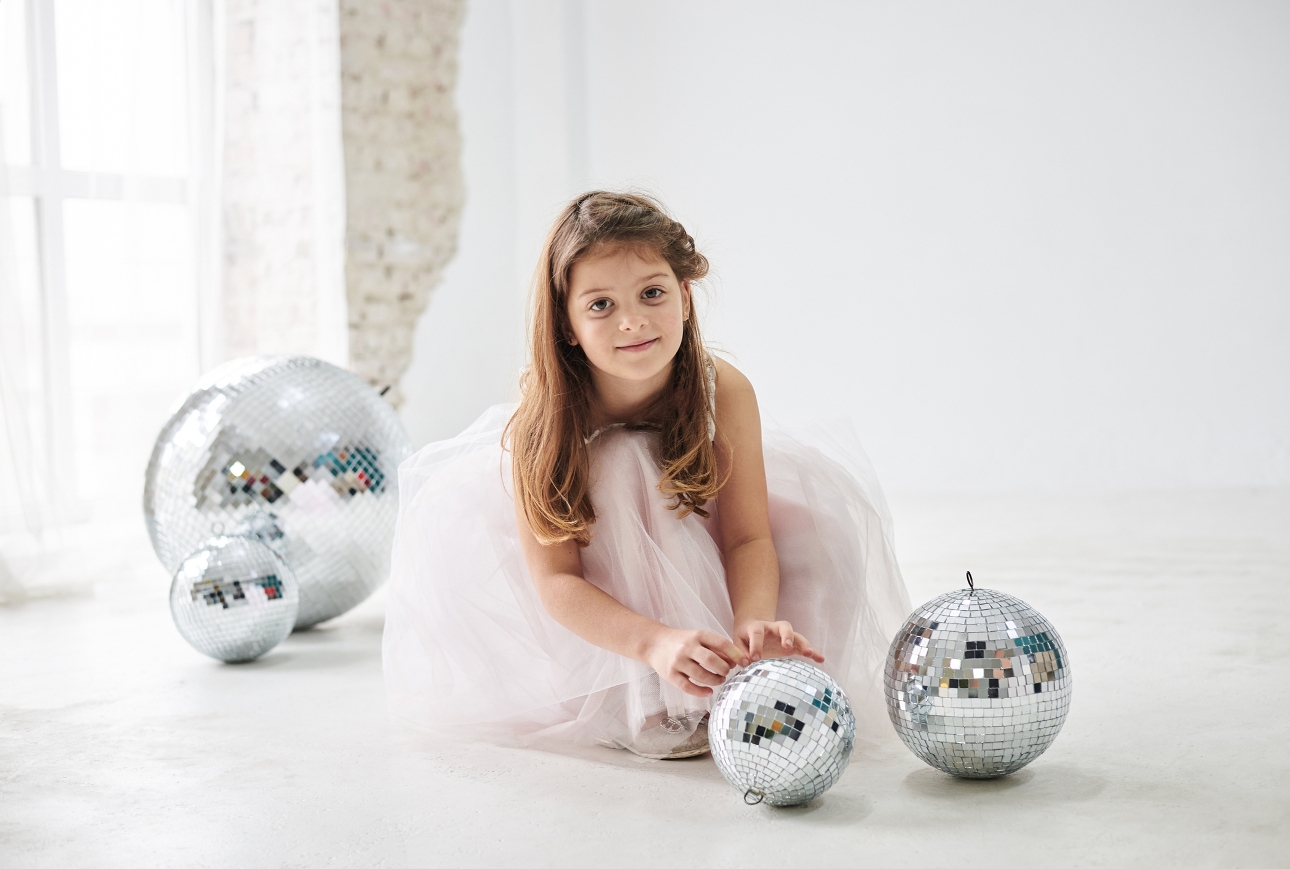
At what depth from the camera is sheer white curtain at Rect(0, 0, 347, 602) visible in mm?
3467

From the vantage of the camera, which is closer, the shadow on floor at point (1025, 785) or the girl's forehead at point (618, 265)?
the shadow on floor at point (1025, 785)

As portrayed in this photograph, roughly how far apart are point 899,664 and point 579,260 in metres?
0.74

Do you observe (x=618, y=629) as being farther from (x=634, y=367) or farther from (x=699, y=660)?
(x=634, y=367)

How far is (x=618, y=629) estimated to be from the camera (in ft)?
5.35

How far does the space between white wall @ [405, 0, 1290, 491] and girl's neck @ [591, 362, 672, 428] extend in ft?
11.5

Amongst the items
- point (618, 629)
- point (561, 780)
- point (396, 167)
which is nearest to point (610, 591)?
point (618, 629)

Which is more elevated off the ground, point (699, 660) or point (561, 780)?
point (699, 660)

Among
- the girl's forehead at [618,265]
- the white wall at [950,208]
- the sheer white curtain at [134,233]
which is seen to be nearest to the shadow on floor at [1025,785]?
the girl's forehead at [618,265]

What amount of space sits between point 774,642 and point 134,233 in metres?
3.23

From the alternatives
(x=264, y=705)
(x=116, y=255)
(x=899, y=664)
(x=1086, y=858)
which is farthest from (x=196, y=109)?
(x=1086, y=858)

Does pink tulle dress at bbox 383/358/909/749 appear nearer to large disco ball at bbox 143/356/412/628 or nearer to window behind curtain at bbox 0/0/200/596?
large disco ball at bbox 143/356/412/628

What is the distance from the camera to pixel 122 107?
3930mm

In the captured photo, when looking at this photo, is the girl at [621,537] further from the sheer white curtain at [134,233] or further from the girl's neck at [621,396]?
the sheer white curtain at [134,233]

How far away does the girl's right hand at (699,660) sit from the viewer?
4.85ft
